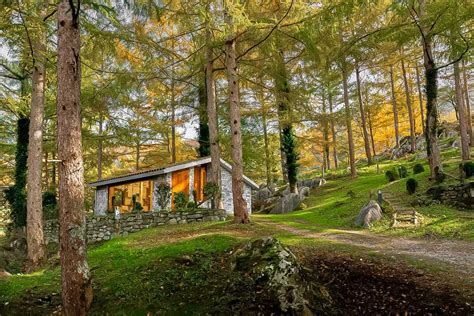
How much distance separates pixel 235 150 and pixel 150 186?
403 inches

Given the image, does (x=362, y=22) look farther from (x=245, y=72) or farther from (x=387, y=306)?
(x=387, y=306)

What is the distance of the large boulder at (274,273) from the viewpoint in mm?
4840

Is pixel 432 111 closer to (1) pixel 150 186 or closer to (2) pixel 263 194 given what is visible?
(1) pixel 150 186

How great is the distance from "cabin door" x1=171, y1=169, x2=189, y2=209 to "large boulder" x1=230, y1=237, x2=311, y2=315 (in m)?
13.7

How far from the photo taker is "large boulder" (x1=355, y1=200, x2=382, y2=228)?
12.0 m

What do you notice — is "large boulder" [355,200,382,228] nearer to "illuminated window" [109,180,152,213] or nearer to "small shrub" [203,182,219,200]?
"small shrub" [203,182,219,200]

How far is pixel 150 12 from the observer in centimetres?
792

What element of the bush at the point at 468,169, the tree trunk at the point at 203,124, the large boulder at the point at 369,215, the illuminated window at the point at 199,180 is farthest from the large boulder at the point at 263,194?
the bush at the point at 468,169

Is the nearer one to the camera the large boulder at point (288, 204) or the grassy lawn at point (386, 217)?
the grassy lawn at point (386, 217)

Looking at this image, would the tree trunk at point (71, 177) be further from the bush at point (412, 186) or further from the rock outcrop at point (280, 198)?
the rock outcrop at point (280, 198)

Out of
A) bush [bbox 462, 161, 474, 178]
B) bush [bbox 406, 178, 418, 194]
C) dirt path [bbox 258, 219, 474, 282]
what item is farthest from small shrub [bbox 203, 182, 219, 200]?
bush [bbox 462, 161, 474, 178]

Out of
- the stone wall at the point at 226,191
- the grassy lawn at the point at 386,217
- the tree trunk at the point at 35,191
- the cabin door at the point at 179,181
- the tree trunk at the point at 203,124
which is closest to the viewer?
the grassy lawn at the point at 386,217

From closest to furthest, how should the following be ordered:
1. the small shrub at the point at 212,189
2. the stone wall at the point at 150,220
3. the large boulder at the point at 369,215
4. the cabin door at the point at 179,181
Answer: the large boulder at the point at 369,215 → the stone wall at the point at 150,220 → the small shrub at the point at 212,189 → the cabin door at the point at 179,181

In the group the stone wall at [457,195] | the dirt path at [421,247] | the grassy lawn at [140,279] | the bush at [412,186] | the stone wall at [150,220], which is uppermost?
the bush at [412,186]
